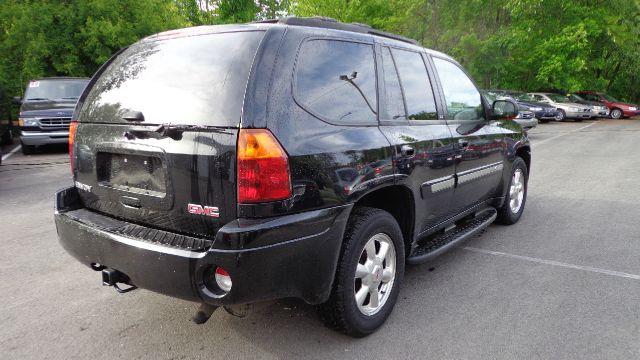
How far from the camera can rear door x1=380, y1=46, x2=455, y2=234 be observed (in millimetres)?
Answer: 3092

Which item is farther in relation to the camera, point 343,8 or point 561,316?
point 343,8

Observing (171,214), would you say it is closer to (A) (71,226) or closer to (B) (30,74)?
(A) (71,226)

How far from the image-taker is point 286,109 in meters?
2.39

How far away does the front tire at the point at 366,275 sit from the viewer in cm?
267

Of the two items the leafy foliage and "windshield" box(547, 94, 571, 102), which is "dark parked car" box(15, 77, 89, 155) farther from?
"windshield" box(547, 94, 571, 102)

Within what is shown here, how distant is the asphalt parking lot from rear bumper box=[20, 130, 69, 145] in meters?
6.47

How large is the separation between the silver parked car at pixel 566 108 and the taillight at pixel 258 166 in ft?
80.7

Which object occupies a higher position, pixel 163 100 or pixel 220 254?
pixel 163 100

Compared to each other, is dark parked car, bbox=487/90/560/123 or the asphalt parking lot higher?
dark parked car, bbox=487/90/560/123

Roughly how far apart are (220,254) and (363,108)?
1.30 m

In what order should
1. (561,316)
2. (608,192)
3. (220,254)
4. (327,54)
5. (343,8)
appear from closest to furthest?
1. (220,254)
2. (327,54)
3. (561,316)
4. (608,192)
5. (343,8)

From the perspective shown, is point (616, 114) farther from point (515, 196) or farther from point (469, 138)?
point (469, 138)

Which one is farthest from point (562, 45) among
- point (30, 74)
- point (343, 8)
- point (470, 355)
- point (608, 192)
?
point (470, 355)

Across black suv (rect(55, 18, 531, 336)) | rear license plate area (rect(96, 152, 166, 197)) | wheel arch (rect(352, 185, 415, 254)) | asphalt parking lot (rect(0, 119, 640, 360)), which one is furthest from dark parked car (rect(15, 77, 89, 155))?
wheel arch (rect(352, 185, 415, 254))
